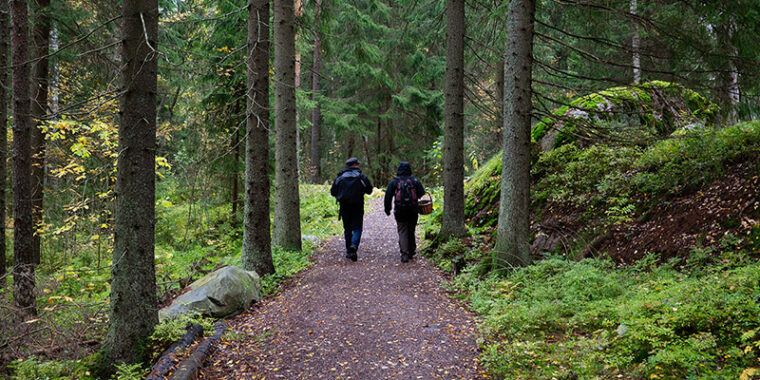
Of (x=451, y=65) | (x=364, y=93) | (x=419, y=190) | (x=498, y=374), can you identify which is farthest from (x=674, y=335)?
(x=364, y=93)

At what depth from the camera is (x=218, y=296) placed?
6352 mm

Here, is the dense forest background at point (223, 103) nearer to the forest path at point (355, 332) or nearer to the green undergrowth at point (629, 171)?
the green undergrowth at point (629, 171)

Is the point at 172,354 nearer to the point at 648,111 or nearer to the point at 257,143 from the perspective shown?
the point at 257,143

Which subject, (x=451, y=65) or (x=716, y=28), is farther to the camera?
(x=451, y=65)

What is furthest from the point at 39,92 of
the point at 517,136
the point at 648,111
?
the point at 648,111

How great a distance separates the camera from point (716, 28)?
253 inches

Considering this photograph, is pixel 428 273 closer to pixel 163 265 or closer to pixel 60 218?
pixel 163 265

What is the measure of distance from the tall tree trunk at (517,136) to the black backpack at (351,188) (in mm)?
3361

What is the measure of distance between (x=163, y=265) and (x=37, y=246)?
127 inches

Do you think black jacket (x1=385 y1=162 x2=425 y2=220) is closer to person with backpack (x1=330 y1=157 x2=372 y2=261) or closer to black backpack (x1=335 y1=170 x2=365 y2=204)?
person with backpack (x1=330 y1=157 x2=372 y2=261)

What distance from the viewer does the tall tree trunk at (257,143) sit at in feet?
24.8

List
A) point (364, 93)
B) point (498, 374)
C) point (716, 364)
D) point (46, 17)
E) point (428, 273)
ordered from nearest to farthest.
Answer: point (716, 364) → point (498, 374) → point (428, 273) → point (46, 17) → point (364, 93)

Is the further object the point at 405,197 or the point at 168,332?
the point at 405,197

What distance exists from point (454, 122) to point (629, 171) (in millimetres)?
3462
